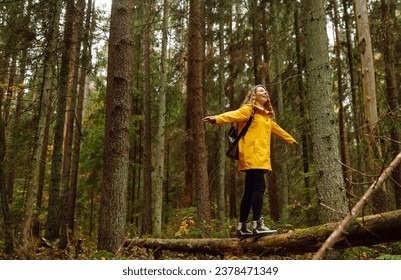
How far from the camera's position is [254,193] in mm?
5594

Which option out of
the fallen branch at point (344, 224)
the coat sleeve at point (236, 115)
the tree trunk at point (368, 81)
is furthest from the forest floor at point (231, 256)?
the fallen branch at point (344, 224)

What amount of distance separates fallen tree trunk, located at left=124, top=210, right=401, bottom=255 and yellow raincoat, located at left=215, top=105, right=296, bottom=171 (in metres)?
1.13

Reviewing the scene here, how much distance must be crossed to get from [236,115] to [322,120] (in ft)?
5.46

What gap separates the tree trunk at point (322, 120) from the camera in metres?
6.03

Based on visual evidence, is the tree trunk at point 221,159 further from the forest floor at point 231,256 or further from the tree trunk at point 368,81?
the tree trunk at point 368,81

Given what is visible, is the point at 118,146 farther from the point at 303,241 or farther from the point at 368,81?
the point at 368,81

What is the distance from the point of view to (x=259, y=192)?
5574mm

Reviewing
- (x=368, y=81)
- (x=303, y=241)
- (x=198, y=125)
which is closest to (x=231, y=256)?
(x=303, y=241)

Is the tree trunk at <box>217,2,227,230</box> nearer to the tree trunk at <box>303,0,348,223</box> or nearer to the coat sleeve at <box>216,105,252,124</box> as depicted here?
the tree trunk at <box>303,0,348,223</box>

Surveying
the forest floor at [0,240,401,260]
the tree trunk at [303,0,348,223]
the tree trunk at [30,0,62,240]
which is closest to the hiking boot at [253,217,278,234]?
the forest floor at [0,240,401,260]

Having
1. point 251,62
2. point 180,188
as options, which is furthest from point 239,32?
point 180,188

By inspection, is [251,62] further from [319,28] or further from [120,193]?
[120,193]

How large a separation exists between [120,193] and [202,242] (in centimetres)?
168

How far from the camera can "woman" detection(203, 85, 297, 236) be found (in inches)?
219
